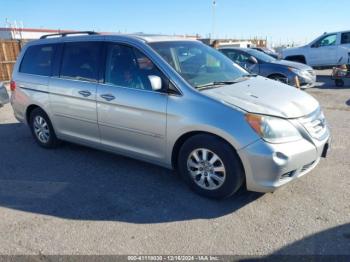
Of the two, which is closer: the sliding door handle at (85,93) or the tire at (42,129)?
the sliding door handle at (85,93)

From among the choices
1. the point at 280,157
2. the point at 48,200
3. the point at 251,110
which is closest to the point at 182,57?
the point at 251,110

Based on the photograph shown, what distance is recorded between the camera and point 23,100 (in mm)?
5539

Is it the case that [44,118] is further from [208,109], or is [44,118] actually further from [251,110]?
[251,110]

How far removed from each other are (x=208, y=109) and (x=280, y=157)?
0.86m

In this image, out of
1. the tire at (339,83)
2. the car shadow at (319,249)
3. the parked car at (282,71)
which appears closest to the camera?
the car shadow at (319,249)

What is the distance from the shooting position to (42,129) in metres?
5.47

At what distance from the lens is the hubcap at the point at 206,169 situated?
3509mm

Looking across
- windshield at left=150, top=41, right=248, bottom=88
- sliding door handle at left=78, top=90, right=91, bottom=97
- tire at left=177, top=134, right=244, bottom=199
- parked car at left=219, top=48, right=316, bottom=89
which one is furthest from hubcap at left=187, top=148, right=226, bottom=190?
parked car at left=219, top=48, right=316, bottom=89

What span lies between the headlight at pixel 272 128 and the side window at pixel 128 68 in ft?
3.72

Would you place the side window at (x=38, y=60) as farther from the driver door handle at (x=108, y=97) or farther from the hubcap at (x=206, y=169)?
the hubcap at (x=206, y=169)

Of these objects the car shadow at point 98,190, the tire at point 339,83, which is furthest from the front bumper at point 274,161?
the tire at point 339,83

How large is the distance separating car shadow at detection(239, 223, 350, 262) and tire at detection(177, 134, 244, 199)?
33.3 inches

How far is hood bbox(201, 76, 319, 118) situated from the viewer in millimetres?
3350

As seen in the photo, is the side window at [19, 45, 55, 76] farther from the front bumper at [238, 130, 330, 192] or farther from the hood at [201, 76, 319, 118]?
the front bumper at [238, 130, 330, 192]
